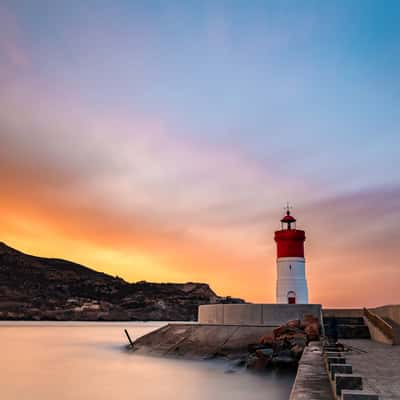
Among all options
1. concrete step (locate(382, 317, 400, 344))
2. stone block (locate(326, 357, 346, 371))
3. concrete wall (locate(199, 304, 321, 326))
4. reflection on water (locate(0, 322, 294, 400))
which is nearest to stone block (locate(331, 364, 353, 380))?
stone block (locate(326, 357, 346, 371))

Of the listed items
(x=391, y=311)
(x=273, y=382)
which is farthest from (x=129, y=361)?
(x=391, y=311)

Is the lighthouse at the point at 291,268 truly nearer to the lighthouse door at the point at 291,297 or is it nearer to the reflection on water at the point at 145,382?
the lighthouse door at the point at 291,297

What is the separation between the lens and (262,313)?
2141 cm

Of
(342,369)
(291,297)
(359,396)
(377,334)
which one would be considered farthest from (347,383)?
(291,297)

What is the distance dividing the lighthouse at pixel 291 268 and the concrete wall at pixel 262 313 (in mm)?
3202

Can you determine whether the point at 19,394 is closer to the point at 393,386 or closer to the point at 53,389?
the point at 53,389

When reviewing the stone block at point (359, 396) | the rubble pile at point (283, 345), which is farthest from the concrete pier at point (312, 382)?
the rubble pile at point (283, 345)

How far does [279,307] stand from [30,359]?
19.6m

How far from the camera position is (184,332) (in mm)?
23547

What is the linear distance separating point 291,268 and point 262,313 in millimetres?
4120

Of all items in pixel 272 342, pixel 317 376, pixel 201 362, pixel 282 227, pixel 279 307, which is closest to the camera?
pixel 317 376

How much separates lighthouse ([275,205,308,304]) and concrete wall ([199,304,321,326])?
3202 mm

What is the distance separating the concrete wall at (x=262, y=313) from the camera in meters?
20.8

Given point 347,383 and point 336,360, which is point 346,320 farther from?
point 347,383
